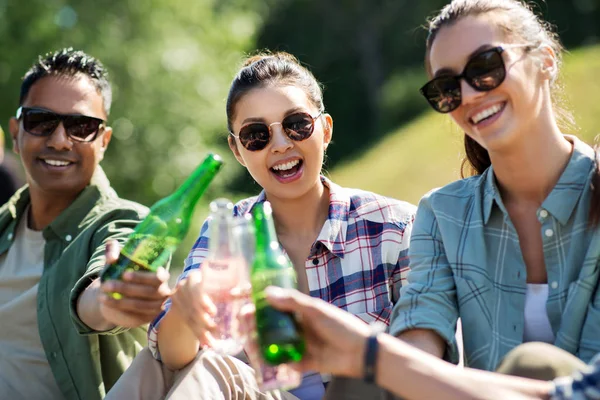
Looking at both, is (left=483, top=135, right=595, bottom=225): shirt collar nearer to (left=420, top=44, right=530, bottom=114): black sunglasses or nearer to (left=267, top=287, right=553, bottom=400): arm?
(left=420, top=44, right=530, bottom=114): black sunglasses

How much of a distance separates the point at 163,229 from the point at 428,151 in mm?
10928

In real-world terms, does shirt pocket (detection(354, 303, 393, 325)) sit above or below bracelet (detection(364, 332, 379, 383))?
below

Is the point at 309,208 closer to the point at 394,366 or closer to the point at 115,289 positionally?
the point at 115,289

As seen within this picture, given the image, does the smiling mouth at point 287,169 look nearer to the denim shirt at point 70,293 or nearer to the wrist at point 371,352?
the denim shirt at point 70,293

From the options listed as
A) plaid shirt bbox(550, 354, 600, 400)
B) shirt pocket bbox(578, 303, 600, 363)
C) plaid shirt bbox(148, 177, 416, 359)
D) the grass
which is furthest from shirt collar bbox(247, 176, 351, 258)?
the grass

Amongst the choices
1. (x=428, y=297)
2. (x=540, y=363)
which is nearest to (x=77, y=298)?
(x=428, y=297)

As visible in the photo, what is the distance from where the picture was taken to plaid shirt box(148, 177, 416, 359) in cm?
342

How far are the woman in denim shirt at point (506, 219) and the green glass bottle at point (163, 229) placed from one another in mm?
821

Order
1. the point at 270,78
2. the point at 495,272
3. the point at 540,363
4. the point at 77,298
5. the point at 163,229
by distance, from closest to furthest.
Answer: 1. the point at 540,363
2. the point at 163,229
3. the point at 495,272
4. the point at 77,298
5. the point at 270,78

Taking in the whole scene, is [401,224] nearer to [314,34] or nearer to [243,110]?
[243,110]

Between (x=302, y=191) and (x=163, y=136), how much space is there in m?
11.3

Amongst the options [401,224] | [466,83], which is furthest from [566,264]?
[401,224]

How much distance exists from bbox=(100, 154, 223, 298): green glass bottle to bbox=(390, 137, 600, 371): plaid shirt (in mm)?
820

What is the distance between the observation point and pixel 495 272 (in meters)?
2.87
